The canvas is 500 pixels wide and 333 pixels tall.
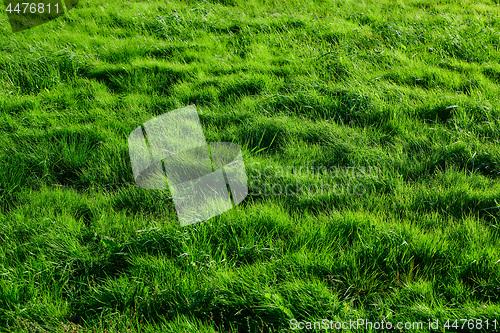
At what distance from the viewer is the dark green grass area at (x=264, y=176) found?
2092 millimetres

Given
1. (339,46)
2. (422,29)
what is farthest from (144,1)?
(422,29)

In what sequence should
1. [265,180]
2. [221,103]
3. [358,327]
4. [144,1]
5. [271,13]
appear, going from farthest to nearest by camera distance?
[144,1]
[271,13]
[221,103]
[265,180]
[358,327]

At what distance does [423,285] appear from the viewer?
211 centimetres

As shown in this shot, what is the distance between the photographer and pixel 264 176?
10.2 feet

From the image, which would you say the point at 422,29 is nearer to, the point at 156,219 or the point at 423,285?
the point at 423,285

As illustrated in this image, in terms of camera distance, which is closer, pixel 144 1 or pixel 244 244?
pixel 244 244

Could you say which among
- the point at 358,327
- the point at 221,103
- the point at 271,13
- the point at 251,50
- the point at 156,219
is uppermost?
the point at 271,13

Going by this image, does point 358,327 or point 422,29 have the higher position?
point 422,29

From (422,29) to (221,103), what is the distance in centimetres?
356

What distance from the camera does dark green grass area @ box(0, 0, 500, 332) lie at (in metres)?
2.09

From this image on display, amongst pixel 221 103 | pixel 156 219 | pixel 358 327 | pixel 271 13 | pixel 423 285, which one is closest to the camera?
pixel 358 327

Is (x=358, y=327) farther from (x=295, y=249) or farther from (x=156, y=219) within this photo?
(x=156, y=219)

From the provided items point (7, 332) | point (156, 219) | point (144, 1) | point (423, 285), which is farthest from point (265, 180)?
point (144, 1)

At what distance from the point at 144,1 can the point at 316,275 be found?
6.66 metres
